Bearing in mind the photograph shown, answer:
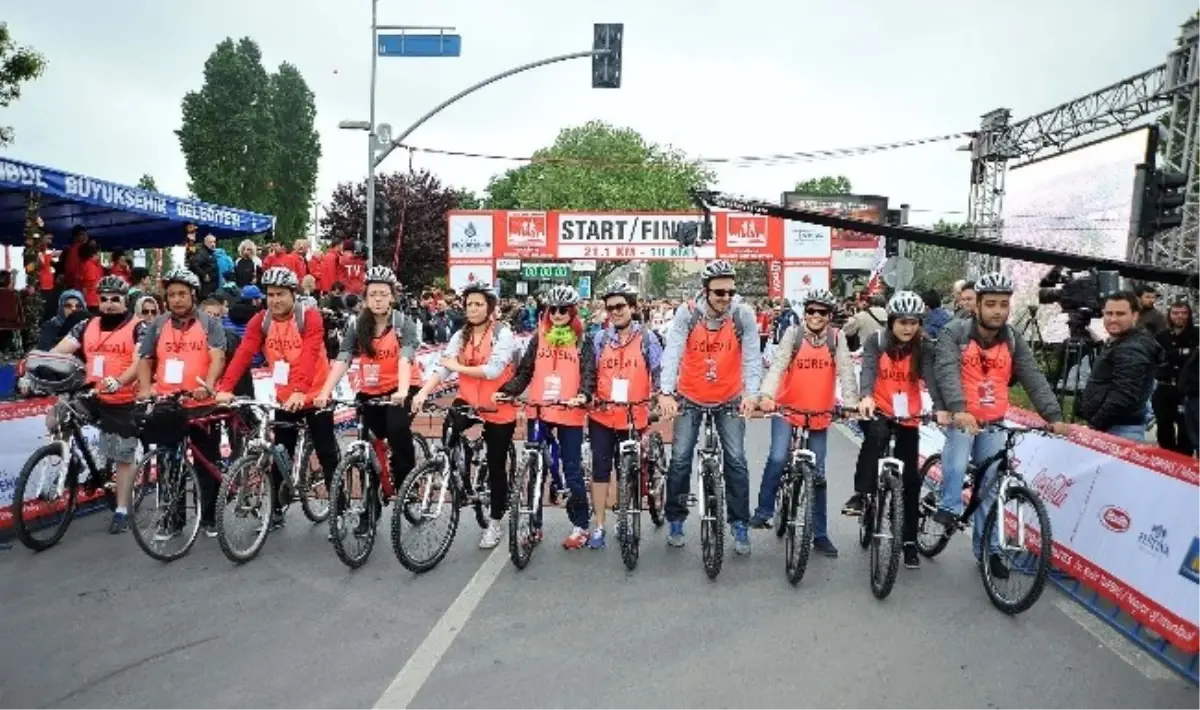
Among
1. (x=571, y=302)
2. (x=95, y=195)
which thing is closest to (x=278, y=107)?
(x=95, y=195)

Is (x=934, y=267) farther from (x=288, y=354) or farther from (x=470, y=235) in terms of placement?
(x=288, y=354)

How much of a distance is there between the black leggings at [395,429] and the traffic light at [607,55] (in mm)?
10061

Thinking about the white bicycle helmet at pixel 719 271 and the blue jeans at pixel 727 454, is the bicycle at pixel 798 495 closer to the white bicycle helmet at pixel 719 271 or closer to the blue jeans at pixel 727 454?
the blue jeans at pixel 727 454

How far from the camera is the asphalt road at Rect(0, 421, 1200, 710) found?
12.6ft

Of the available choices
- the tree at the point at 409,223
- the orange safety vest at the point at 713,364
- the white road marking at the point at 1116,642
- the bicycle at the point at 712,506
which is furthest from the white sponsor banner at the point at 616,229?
the white road marking at the point at 1116,642

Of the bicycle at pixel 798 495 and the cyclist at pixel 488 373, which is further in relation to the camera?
the cyclist at pixel 488 373

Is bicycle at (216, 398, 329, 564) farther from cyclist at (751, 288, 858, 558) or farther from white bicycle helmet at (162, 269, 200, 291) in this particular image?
cyclist at (751, 288, 858, 558)

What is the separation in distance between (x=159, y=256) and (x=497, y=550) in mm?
18669

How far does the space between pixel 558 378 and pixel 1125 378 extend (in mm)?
4109

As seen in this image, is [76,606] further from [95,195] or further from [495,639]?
[95,195]

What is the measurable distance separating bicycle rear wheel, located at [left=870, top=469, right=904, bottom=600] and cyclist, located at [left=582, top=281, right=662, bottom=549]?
175 cm

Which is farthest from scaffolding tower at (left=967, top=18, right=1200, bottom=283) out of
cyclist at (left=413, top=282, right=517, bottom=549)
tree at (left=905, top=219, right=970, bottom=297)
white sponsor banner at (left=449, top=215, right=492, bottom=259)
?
tree at (left=905, top=219, right=970, bottom=297)

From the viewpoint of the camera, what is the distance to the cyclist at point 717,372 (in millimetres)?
6027

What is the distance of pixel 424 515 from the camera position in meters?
5.78
